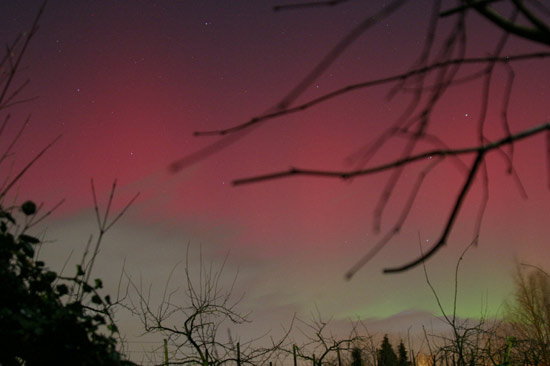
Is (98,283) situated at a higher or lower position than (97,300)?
higher

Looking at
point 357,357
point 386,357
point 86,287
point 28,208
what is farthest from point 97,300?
point 386,357

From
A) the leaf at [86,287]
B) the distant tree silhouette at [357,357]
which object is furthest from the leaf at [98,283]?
the distant tree silhouette at [357,357]

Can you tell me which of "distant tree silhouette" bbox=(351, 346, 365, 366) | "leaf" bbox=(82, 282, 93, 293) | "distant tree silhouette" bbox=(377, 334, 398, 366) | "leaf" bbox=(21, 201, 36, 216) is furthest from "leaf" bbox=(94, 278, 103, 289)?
"distant tree silhouette" bbox=(351, 346, 365, 366)

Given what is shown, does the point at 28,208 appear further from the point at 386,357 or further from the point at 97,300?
the point at 386,357

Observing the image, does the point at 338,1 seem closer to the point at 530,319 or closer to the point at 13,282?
the point at 13,282

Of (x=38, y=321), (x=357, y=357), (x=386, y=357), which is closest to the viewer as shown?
(x=38, y=321)

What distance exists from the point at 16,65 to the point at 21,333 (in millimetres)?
1332

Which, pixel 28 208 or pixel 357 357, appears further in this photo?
pixel 357 357

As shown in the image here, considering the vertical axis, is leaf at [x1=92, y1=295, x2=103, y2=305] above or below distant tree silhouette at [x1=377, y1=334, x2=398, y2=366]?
below

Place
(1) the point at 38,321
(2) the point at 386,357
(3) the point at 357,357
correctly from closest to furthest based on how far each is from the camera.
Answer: (1) the point at 38,321 < (3) the point at 357,357 < (2) the point at 386,357

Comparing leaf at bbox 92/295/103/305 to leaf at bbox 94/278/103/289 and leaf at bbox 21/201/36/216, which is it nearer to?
leaf at bbox 94/278/103/289

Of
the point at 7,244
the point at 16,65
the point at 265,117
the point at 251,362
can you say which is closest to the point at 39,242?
the point at 7,244

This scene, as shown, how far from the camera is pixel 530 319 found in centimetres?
3062

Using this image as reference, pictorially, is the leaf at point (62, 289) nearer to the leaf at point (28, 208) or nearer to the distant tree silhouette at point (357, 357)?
the leaf at point (28, 208)
